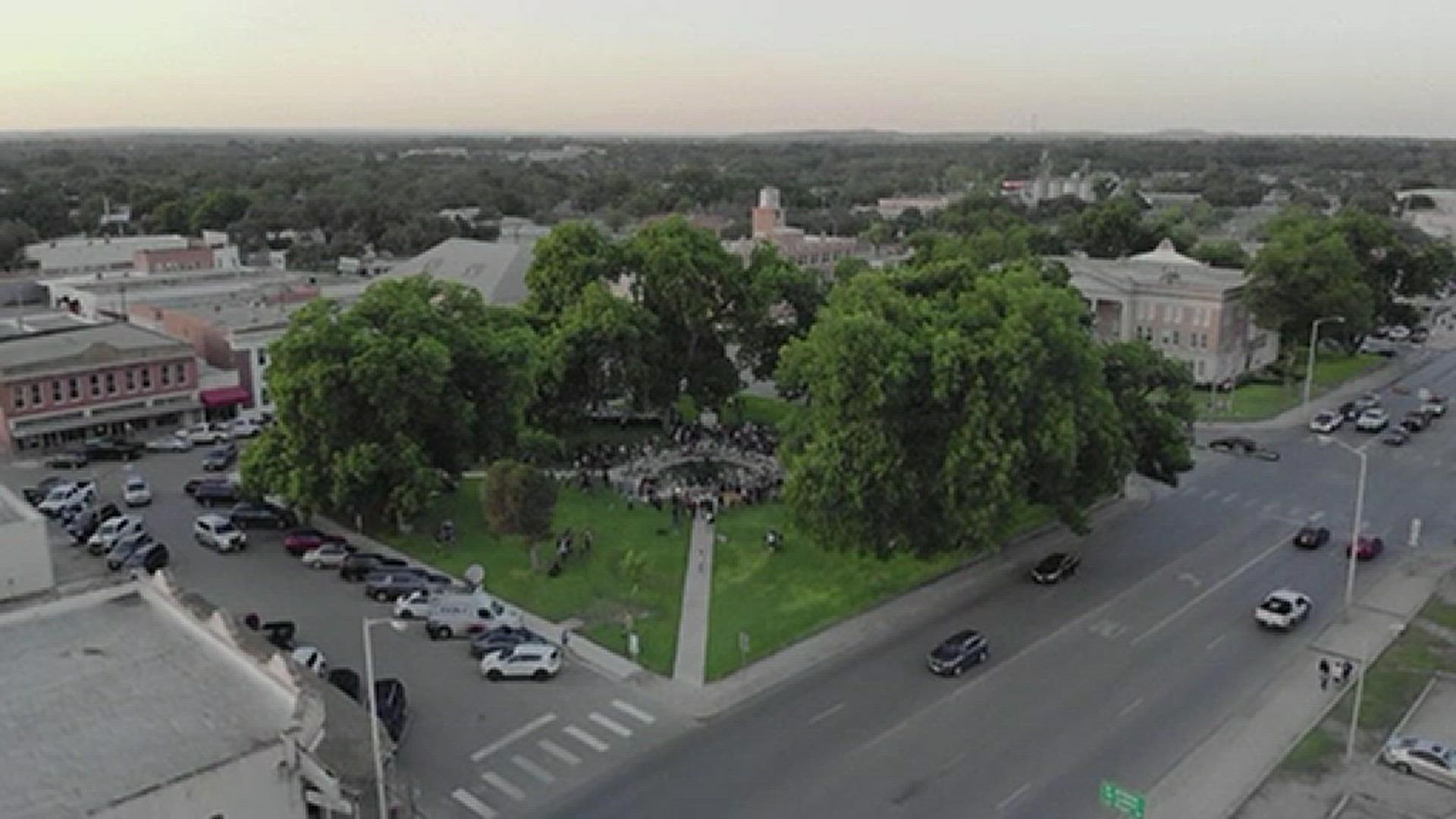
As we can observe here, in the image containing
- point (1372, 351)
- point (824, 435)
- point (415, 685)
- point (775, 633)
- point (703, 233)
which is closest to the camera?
point (415, 685)

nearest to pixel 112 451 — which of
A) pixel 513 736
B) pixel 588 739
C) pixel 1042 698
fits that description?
pixel 513 736

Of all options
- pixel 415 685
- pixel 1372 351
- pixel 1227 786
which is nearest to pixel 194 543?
pixel 415 685

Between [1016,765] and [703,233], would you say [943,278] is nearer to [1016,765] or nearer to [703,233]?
[703,233]

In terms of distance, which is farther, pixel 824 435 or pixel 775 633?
pixel 824 435

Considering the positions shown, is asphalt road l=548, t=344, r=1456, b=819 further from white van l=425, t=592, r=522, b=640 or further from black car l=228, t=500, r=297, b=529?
black car l=228, t=500, r=297, b=529

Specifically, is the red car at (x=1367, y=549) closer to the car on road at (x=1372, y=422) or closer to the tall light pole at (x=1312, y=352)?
the car on road at (x=1372, y=422)

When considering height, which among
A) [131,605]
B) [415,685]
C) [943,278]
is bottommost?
[415,685]

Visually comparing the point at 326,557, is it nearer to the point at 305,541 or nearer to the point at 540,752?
the point at 305,541

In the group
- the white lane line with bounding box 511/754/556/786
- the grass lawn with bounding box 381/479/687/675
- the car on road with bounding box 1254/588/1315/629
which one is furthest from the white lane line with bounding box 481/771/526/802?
the car on road with bounding box 1254/588/1315/629
